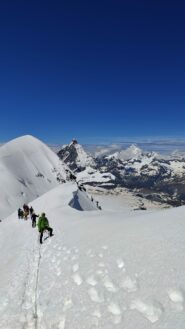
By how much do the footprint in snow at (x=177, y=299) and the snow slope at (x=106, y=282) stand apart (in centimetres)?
4

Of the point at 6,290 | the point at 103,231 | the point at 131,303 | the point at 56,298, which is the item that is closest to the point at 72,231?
the point at 103,231

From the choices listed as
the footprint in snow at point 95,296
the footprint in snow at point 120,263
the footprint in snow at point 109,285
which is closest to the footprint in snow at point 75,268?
the footprint in snow at point 120,263

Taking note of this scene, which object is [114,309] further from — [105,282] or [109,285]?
[105,282]

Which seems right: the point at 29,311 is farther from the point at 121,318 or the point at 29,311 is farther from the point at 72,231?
the point at 72,231

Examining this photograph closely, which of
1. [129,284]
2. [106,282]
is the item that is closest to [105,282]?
[106,282]

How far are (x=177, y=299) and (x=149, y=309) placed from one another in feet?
3.74

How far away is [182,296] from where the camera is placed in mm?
13734

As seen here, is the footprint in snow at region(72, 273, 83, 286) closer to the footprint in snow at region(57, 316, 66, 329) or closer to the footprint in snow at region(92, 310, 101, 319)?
the footprint in snow at region(57, 316, 66, 329)

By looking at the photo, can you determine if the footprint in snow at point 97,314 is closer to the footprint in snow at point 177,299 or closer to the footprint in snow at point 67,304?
the footprint in snow at point 67,304

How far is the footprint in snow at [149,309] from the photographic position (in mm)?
13070

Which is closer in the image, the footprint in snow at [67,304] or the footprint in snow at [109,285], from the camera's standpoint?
the footprint in snow at [67,304]

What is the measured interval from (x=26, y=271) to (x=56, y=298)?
21.0ft

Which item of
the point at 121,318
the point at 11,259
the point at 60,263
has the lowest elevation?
the point at 11,259

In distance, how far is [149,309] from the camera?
13.6 m
